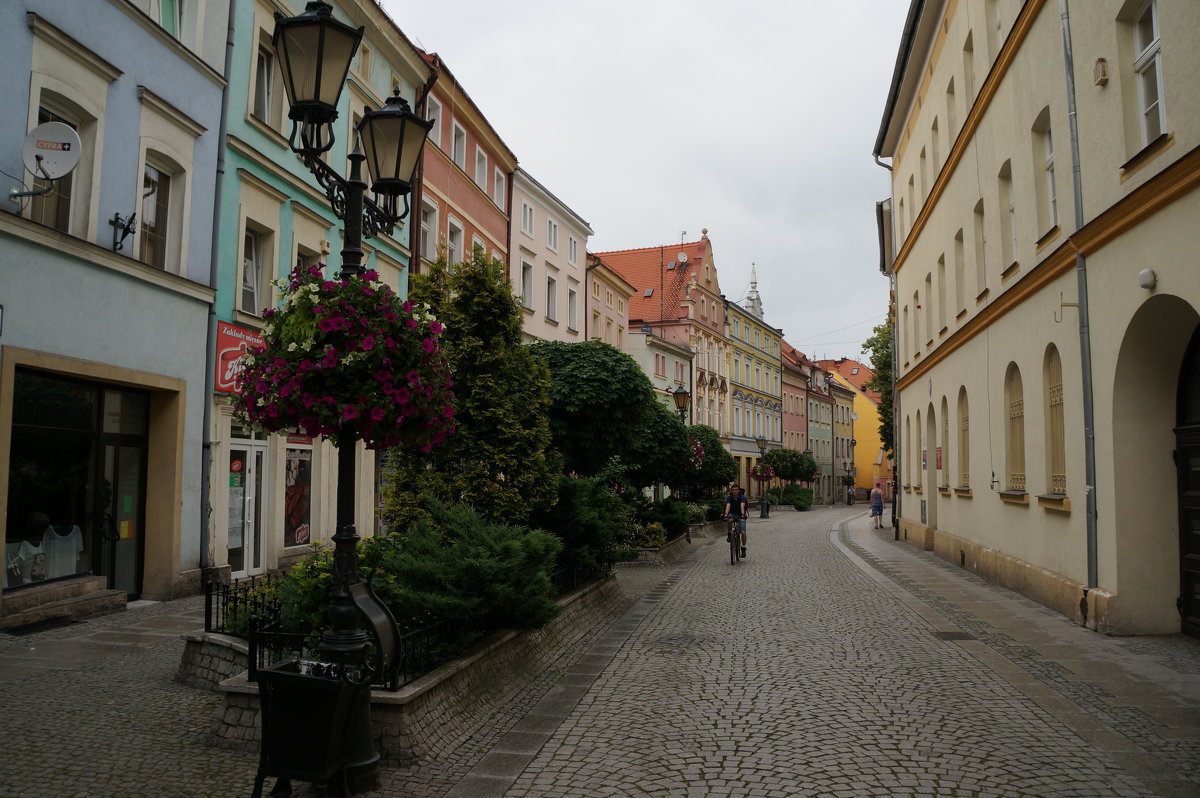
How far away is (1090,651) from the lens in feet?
29.7

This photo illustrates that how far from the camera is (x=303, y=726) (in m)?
4.72

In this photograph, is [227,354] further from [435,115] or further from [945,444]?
[945,444]

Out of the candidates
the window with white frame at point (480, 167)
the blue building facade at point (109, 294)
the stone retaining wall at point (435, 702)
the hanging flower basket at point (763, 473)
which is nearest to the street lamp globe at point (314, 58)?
the stone retaining wall at point (435, 702)

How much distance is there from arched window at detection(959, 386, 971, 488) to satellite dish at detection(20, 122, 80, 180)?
16422mm

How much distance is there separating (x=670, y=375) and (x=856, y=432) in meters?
50.3

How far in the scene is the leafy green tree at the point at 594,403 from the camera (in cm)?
1475

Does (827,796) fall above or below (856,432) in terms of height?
below

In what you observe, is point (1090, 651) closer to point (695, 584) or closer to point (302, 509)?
point (695, 584)

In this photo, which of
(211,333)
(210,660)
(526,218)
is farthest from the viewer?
(526,218)

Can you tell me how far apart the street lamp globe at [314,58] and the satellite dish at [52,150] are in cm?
557

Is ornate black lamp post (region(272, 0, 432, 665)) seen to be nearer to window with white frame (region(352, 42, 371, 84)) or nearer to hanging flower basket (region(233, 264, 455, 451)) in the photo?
hanging flower basket (region(233, 264, 455, 451))

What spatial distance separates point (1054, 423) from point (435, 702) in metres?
10.2

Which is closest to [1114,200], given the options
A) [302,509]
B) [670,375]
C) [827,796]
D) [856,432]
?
[827,796]

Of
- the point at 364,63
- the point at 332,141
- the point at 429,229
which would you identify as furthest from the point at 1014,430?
the point at 364,63
